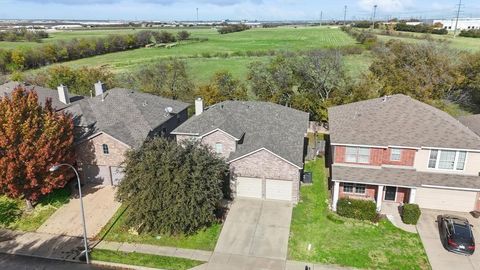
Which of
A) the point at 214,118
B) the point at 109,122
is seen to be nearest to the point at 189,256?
the point at 214,118

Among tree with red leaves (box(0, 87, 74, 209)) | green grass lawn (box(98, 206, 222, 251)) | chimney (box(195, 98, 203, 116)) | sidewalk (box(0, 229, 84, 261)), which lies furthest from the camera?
chimney (box(195, 98, 203, 116))

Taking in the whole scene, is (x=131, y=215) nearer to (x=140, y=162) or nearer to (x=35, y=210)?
(x=140, y=162)

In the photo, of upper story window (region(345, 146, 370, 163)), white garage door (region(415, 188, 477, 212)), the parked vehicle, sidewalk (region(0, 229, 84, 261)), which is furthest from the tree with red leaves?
white garage door (region(415, 188, 477, 212))

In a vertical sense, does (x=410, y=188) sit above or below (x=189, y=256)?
above

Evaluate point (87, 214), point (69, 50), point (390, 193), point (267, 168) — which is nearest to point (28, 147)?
point (87, 214)

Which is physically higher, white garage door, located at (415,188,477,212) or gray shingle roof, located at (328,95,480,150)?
gray shingle roof, located at (328,95,480,150)

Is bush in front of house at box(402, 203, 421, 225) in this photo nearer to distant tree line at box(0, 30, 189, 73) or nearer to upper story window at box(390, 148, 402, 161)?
upper story window at box(390, 148, 402, 161)
